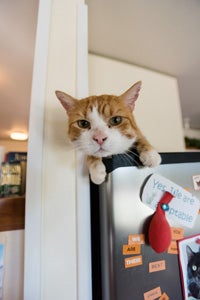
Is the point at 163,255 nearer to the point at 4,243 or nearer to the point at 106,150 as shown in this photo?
the point at 106,150

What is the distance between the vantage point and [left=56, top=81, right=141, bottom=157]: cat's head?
443 mm

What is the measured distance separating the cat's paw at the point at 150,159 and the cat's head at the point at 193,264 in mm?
232

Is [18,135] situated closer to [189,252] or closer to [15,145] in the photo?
[15,145]

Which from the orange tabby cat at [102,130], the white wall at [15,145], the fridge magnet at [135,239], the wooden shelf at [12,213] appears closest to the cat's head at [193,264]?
the fridge magnet at [135,239]

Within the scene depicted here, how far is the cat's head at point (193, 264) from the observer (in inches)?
17.0

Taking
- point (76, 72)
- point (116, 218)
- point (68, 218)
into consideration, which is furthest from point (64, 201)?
point (76, 72)

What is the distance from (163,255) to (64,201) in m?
0.29

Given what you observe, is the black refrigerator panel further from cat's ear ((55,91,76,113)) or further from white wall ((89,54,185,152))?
white wall ((89,54,185,152))

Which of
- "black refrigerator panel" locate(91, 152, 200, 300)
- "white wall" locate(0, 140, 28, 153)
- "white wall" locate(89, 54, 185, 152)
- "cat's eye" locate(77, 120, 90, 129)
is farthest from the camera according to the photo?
"white wall" locate(0, 140, 28, 153)

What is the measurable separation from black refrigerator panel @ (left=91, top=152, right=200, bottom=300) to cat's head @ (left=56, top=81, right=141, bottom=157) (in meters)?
0.04

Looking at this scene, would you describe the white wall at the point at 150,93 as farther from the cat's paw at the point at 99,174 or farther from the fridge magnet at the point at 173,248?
the fridge magnet at the point at 173,248

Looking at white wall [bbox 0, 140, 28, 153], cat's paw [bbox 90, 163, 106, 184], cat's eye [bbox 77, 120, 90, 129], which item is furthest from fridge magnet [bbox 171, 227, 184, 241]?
white wall [bbox 0, 140, 28, 153]

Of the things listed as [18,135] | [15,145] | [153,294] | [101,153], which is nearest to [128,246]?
[153,294]

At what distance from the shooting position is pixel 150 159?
1.45 ft
